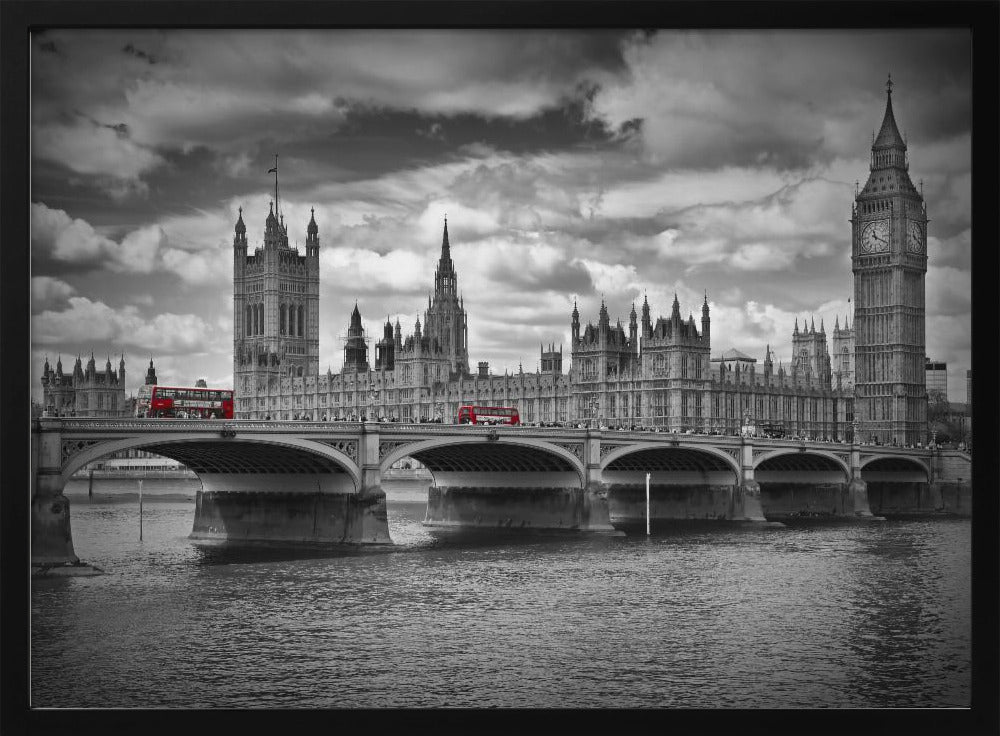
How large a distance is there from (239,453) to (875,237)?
4581 cm

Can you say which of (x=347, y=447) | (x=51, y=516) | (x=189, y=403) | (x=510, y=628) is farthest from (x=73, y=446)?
(x=510, y=628)

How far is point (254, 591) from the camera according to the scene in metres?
31.0

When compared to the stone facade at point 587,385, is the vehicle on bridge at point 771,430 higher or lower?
lower

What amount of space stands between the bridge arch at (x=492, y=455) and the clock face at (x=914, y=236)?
21.9 m

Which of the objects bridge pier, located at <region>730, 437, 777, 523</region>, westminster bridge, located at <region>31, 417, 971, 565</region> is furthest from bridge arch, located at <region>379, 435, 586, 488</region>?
bridge pier, located at <region>730, 437, 777, 523</region>

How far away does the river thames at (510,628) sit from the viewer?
18.3 meters

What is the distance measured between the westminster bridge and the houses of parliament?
11293 millimetres

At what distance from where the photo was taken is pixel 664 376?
84125mm

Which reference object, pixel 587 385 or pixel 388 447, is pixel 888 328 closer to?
pixel 587 385

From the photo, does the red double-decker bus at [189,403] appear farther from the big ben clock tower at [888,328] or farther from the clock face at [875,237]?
the clock face at [875,237]

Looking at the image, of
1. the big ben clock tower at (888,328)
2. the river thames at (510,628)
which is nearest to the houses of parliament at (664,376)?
the big ben clock tower at (888,328)

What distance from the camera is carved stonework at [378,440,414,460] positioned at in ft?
144

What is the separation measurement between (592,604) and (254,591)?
793cm
